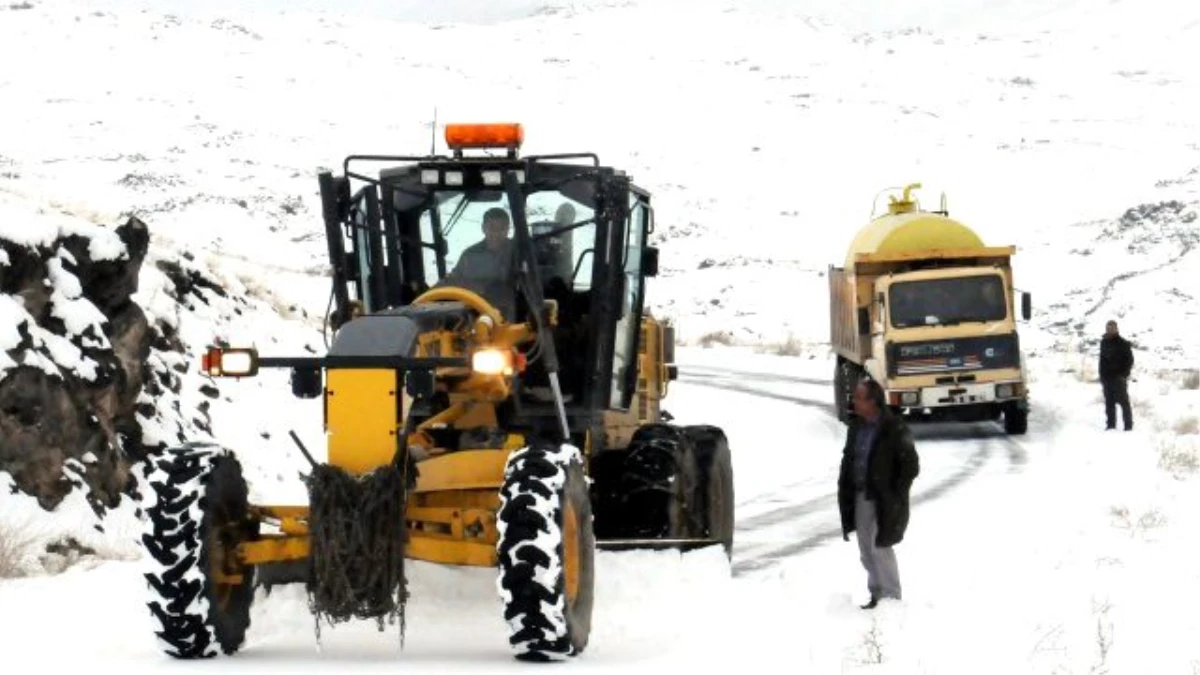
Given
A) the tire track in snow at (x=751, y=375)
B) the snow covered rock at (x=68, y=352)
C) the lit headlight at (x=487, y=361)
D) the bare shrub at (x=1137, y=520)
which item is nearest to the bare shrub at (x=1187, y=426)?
the tire track in snow at (x=751, y=375)

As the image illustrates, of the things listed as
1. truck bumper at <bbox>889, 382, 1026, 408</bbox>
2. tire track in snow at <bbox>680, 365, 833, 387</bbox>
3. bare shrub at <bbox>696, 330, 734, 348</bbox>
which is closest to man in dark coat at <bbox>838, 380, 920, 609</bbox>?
truck bumper at <bbox>889, 382, 1026, 408</bbox>

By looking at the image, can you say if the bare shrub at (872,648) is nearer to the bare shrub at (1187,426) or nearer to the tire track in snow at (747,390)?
the bare shrub at (1187,426)

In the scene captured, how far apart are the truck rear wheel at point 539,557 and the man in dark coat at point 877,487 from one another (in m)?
2.93

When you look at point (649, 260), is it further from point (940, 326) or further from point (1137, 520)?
point (940, 326)

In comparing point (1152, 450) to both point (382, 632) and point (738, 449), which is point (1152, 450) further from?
point (382, 632)

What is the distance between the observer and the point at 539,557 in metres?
8.45

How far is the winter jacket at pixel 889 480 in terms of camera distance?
11164 mm

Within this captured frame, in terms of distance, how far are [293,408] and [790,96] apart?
246ft

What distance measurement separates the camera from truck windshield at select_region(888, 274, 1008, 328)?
2648 cm

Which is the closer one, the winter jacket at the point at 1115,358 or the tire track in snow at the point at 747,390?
the winter jacket at the point at 1115,358

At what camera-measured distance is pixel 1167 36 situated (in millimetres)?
Result: 108375

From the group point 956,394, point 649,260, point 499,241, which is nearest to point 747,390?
point 956,394

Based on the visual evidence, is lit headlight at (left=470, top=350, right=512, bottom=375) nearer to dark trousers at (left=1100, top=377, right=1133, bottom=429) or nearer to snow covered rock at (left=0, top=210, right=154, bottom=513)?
snow covered rock at (left=0, top=210, right=154, bottom=513)

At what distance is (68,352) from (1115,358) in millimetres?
16218
